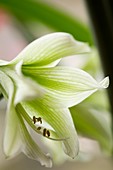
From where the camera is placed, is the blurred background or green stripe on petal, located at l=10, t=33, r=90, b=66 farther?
the blurred background

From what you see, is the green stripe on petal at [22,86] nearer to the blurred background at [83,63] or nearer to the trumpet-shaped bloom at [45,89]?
the trumpet-shaped bloom at [45,89]

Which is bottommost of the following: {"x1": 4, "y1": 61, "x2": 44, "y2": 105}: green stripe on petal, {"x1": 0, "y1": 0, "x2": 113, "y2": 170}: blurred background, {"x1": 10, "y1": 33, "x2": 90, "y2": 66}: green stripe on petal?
{"x1": 0, "y1": 0, "x2": 113, "y2": 170}: blurred background

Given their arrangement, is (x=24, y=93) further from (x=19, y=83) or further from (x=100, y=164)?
(x=100, y=164)

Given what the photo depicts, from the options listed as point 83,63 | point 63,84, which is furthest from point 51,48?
point 83,63

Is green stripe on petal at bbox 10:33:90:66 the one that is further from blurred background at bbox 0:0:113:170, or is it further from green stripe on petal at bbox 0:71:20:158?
blurred background at bbox 0:0:113:170

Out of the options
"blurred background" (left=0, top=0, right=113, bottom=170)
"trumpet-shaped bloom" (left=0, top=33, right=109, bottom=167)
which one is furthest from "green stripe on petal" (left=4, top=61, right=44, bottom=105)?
"blurred background" (left=0, top=0, right=113, bottom=170)

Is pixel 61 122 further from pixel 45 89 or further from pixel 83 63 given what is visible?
pixel 83 63
